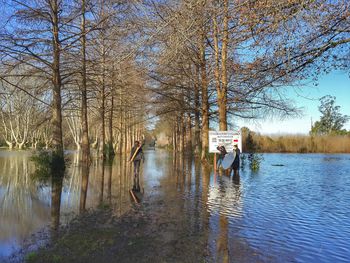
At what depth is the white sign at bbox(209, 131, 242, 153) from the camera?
65.8 ft

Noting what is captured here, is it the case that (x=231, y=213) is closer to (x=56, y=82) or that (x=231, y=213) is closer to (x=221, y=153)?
(x=221, y=153)

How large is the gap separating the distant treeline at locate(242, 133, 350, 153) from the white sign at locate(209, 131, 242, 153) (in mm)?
28926

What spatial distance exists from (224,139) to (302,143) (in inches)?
1269

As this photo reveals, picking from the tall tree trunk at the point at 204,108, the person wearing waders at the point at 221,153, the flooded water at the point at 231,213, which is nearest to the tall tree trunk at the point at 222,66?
the person wearing waders at the point at 221,153

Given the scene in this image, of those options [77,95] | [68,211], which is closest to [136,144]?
[68,211]

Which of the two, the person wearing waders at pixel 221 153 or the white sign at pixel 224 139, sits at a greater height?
the white sign at pixel 224 139

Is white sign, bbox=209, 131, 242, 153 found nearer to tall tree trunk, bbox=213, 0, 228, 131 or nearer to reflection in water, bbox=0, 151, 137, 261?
tall tree trunk, bbox=213, 0, 228, 131

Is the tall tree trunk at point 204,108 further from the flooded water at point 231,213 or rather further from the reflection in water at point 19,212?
the reflection in water at point 19,212

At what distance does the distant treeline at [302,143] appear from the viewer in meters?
48.1

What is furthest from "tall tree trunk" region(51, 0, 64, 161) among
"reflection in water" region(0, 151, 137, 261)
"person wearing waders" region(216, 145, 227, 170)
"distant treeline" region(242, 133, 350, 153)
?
"distant treeline" region(242, 133, 350, 153)

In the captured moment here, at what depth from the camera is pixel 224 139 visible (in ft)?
65.9

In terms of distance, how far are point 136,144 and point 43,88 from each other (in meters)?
8.93

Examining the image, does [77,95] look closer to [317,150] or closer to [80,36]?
[80,36]

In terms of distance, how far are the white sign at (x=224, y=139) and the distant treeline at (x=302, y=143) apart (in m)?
28.9
